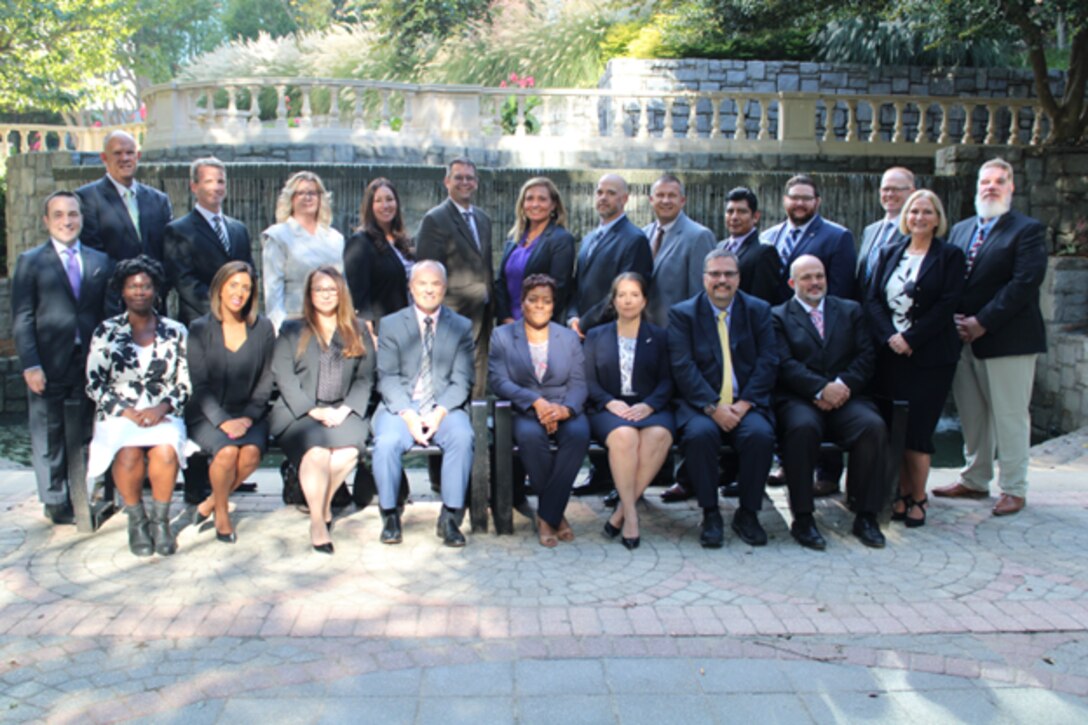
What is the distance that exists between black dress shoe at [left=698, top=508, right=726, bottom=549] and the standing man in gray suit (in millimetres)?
1237

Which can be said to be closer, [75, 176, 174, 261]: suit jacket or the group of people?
the group of people

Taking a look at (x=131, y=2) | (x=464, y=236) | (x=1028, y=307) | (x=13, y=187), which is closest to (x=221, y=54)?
(x=131, y=2)

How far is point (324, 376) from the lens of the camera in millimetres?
5145

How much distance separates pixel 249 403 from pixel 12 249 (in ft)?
37.7

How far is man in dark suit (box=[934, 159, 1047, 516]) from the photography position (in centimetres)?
538

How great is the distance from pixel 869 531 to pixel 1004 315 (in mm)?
1481

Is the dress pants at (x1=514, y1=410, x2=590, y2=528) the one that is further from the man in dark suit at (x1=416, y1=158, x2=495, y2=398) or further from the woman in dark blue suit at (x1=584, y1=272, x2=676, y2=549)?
the man in dark suit at (x1=416, y1=158, x2=495, y2=398)

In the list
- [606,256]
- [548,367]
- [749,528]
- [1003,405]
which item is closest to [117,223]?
[548,367]

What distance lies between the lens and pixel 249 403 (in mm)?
5121

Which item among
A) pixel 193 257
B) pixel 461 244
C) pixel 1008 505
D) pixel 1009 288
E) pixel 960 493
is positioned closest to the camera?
pixel 1009 288

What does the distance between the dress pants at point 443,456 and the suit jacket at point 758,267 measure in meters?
1.90

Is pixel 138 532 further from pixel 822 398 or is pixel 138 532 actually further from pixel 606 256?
pixel 822 398

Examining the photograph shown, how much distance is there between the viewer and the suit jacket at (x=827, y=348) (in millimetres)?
5270

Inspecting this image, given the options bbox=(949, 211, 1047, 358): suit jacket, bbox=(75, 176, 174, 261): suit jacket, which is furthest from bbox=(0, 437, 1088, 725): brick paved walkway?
bbox=(75, 176, 174, 261): suit jacket
